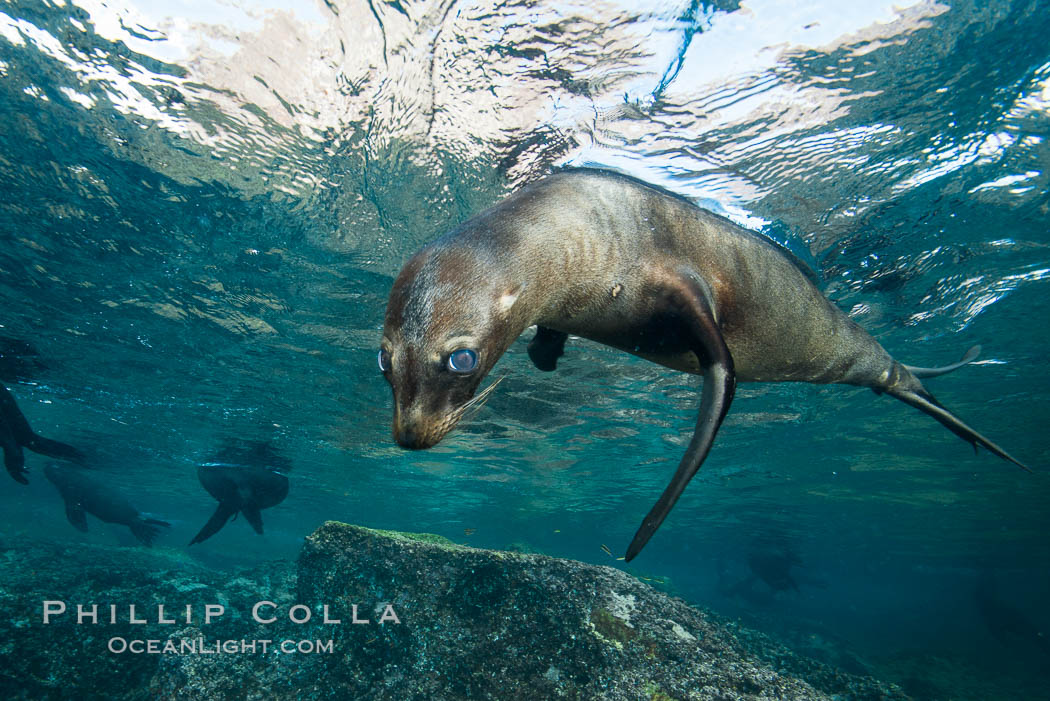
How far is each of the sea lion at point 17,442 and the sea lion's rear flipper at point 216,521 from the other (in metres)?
3.62

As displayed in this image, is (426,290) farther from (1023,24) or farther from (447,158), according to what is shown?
(1023,24)

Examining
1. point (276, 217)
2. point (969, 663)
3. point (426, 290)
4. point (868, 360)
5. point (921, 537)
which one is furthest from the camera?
point (921, 537)

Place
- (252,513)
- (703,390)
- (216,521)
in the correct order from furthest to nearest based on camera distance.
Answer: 1. (252,513)
2. (216,521)
3. (703,390)

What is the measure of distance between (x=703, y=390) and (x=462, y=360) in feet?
2.94

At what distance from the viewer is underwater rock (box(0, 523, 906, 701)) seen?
14.7 feet

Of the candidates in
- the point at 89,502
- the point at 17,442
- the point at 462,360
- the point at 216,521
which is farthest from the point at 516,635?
the point at 89,502

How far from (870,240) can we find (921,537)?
39.2 meters

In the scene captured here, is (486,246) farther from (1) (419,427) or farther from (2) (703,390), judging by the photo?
(2) (703,390)

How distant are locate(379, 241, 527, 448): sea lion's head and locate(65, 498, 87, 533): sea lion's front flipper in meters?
21.3

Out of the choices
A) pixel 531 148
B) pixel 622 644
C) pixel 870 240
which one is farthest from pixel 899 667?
pixel 531 148

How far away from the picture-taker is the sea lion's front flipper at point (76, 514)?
15.8 meters

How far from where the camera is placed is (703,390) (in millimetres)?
1676

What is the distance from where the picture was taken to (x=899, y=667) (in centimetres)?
1983

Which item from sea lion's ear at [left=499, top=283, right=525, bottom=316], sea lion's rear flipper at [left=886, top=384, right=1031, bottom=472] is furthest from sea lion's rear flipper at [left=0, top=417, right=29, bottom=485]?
sea lion's rear flipper at [left=886, top=384, right=1031, bottom=472]
